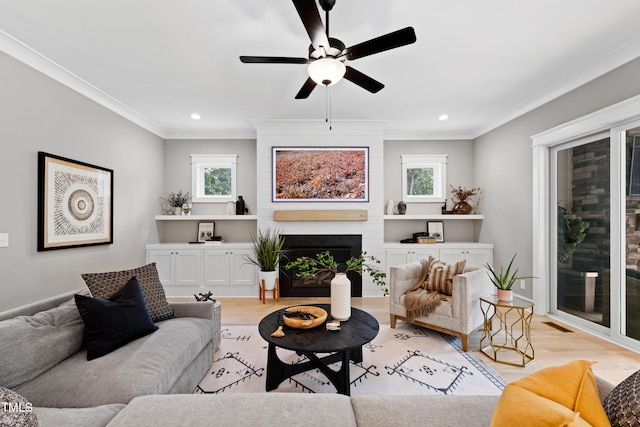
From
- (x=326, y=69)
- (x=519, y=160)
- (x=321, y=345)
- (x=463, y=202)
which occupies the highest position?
(x=326, y=69)

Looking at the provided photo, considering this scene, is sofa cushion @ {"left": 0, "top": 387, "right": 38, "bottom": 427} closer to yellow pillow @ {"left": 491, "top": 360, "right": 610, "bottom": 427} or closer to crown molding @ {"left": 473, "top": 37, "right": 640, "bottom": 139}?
Result: yellow pillow @ {"left": 491, "top": 360, "right": 610, "bottom": 427}

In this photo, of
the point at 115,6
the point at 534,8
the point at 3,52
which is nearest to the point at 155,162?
the point at 3,52

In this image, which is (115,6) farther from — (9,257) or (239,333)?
(239,333)

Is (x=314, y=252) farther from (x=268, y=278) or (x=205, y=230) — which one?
(x=205, y=230)

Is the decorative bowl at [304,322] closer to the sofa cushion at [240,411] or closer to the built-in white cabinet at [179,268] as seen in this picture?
the sofa cushion at [240,411]

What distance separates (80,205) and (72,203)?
0.37 ft

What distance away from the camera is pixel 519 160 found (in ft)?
13.3

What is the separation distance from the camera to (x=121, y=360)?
1689 millimetres

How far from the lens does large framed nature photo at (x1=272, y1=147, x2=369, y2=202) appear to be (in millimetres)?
4551

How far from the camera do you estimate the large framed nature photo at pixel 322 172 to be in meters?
4.55

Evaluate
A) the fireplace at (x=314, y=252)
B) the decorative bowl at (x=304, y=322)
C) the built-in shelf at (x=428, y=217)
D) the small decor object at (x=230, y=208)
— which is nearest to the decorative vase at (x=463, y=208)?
the built-in shelf at (x=428, y=217)

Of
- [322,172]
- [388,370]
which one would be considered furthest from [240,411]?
[322,172]

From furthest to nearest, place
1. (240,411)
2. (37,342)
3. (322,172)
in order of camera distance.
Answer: (322,172)
(37,342)
(240,411)

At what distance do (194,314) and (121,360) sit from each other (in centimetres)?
79
